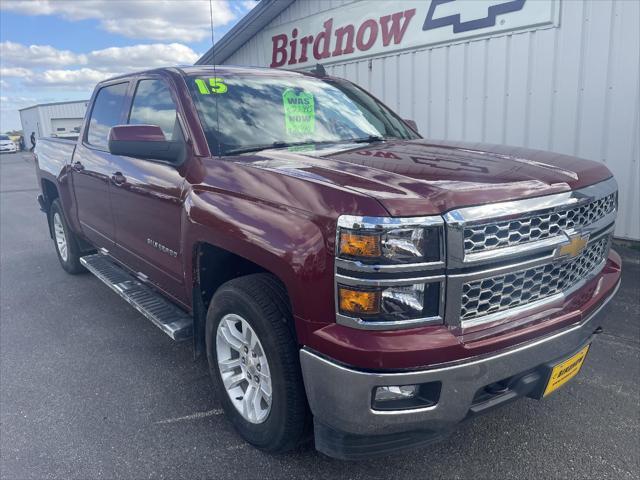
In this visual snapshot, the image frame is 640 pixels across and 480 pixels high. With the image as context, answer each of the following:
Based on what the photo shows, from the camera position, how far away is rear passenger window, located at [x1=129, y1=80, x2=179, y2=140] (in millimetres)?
3293

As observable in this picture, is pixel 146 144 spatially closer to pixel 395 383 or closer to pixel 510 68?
pixel 395 383

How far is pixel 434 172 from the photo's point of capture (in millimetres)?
2320

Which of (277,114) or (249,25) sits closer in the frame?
(277,114)

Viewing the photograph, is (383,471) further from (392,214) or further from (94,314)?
(94,314)

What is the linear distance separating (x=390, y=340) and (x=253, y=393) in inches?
38.7

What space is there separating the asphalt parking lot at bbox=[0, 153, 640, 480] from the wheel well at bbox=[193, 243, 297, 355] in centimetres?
55

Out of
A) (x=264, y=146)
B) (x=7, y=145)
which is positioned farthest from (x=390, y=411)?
(x=7, y=145)

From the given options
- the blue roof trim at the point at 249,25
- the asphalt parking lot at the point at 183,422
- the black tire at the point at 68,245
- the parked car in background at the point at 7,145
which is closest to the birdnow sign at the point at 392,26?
the blue roof trim at the point at 249,25

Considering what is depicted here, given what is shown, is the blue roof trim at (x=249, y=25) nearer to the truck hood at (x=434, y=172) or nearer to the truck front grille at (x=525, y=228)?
the truck hood at (x=434, y=172)

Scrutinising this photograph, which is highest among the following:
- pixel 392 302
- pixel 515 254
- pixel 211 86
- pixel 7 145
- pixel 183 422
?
pixel 211 86

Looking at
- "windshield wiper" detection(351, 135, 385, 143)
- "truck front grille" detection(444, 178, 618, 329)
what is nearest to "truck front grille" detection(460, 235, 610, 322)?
"truck front grille" detection(444, 178, 618, 329)

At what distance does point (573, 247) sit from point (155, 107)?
269 cm

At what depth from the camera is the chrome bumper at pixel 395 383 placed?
196cm

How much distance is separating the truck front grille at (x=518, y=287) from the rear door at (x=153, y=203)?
169cm
